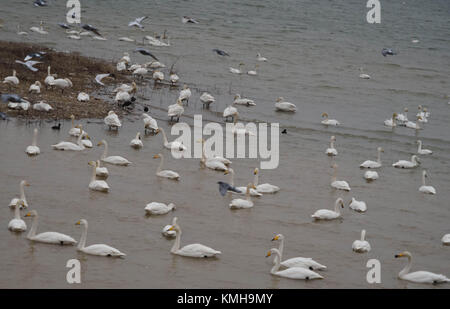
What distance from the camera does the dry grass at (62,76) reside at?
20.5 meters

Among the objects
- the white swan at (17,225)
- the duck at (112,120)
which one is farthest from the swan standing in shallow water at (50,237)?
the duck at (112,120)

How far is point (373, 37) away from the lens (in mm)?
48406

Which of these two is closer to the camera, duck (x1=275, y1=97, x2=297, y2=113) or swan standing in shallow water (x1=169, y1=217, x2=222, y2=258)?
swan standing in shallow water (x1=169, y1=217, x2=222, y2=258)

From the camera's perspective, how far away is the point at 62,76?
78.4 ft

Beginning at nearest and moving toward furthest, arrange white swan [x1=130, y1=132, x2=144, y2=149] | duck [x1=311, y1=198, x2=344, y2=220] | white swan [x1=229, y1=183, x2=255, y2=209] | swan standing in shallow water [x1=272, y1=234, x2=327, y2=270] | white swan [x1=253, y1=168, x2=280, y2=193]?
swan standing in shallow water [x1=272, y1=234, x2=327, y2=270] < duck [x1=311, y1=198, x2=344, y2=220] < white swan [x1=229, y1=183, x2=255, y2=209] < white swan [x1=253, y1=168, x2=280, y2=193] < white swan [x1=130, y1=132, x2=144, y2=149]

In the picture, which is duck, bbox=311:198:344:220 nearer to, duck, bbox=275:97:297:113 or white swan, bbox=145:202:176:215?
white swan, bbox=145:202:176:215

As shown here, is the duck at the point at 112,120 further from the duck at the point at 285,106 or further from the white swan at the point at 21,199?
the duck at the point at 285,106

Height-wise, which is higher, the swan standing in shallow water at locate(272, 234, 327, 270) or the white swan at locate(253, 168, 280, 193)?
the white swan at locate(253, 168, 280, 193)

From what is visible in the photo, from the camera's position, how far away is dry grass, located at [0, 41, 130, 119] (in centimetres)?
2055

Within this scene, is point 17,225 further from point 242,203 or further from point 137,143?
point 137,143

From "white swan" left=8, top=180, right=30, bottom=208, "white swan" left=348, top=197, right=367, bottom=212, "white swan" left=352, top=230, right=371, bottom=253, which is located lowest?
"white swan" left=352, top=230, right=371, bottom=253

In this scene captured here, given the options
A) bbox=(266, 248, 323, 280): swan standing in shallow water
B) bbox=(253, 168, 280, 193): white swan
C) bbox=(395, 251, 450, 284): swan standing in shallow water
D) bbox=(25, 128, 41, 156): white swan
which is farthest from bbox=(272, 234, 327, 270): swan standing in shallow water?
bbox=(25, 128, 41, 156): white swan
